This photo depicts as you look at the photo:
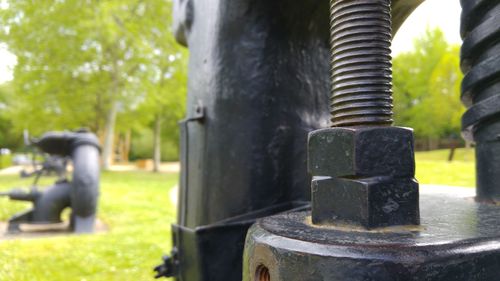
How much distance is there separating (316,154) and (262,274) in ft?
1.10

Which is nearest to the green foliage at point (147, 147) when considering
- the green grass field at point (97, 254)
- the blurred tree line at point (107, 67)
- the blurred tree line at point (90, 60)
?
the blurred tree line at point (107, 67)

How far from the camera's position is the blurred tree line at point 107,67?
782 inches

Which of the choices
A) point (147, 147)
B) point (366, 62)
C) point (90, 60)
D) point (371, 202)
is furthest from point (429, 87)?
point (147, 147)

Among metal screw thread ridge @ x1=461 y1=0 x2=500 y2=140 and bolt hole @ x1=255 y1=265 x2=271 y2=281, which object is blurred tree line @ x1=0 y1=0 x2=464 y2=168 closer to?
metal screw thread ridge @ x1=461 y1=0 x2=500 y2=140

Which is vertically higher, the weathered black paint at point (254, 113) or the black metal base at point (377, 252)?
the weathered black paint at point (254, 113)

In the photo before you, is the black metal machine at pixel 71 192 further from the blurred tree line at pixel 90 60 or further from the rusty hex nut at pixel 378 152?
the blurred tree line at pixel 90 60

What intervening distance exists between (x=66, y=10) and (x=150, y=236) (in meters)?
16.5

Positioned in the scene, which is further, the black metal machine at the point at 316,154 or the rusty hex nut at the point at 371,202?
the rusty hex nut at the point at 371,202

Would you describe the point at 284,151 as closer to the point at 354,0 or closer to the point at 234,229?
the point at 234,229

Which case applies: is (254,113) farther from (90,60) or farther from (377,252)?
(90,60)

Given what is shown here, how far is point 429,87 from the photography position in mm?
23500

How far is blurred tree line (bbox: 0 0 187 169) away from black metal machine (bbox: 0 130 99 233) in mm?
11658

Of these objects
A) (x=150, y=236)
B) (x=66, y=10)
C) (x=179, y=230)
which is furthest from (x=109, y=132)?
(x=179, y=230)

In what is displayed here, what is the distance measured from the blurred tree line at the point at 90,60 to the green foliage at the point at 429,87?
35.3ft
